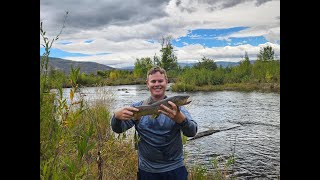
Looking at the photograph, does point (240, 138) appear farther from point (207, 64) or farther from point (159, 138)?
point (207, 64)

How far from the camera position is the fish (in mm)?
2947

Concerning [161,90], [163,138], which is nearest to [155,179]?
[163,138]

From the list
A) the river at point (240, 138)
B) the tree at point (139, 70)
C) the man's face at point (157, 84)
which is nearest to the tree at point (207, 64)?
the tree at point (139, 70)

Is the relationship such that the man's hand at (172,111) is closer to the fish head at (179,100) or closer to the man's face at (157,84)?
the fish head at (179,100)

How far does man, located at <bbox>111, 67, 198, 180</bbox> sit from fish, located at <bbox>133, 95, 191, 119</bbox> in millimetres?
71

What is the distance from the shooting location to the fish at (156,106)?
2947 mm

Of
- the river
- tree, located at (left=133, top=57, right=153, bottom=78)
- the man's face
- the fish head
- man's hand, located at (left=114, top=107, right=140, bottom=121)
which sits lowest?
the river

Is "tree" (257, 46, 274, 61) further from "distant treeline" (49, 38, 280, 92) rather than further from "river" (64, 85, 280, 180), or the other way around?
"river" (64, 85, 280, 180)

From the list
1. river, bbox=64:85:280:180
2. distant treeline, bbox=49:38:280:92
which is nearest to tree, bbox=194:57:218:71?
distant treeline, bbox=49:38:280:92

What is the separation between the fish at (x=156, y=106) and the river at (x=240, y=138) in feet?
14.1

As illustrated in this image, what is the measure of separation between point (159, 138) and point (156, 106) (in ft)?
1.26
